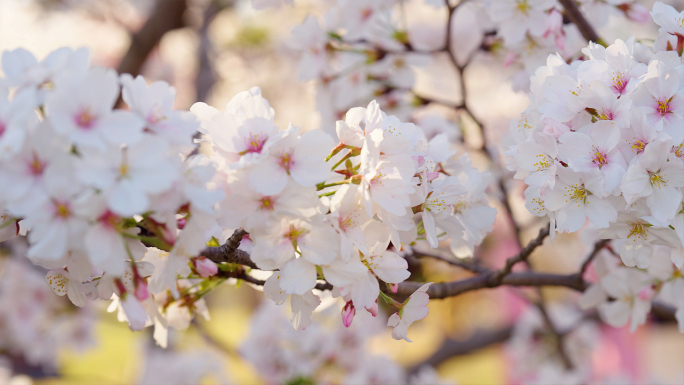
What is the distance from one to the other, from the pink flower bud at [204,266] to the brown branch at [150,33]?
2.36 meters

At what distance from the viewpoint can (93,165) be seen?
1.94 ft

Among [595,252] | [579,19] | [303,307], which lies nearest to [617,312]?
[595,252]

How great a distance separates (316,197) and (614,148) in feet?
1.59

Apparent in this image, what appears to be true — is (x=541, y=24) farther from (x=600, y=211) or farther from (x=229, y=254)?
(x=229, y=254)

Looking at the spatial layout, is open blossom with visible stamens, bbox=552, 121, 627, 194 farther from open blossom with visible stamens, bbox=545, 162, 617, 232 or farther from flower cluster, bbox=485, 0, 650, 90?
flower cluster, bbox=485, 0, 650, 90

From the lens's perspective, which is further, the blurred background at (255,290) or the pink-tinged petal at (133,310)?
the blurred background at (255,290)

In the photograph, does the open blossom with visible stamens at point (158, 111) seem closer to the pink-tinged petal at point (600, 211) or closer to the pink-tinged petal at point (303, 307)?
the pink-tinged petal at point (303, 307)

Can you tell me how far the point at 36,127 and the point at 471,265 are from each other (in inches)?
39.4

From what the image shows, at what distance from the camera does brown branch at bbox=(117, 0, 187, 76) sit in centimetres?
285

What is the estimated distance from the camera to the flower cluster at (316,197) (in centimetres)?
71

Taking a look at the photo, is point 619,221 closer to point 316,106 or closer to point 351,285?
point 351,285

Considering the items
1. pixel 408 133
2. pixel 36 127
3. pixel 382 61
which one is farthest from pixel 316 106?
pixel 36 127

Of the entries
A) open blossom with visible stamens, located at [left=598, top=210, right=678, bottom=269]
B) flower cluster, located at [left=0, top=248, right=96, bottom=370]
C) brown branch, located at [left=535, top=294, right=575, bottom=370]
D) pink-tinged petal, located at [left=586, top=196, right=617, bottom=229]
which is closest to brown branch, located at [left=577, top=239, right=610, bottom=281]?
open blossom with visible stamens, located at [left=598, top=210, right=678, bottom=269]

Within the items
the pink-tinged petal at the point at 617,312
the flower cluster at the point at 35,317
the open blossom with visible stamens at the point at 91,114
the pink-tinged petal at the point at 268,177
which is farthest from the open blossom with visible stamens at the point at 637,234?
the flower cluster at the point at 35,317
